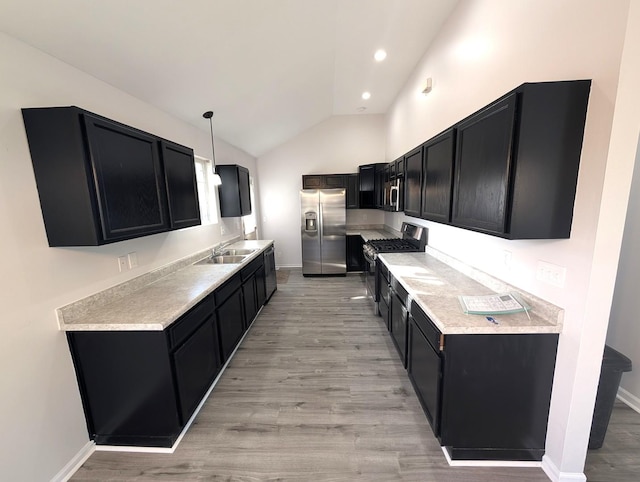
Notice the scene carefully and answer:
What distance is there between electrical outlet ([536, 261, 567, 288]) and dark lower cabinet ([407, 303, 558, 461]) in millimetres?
310

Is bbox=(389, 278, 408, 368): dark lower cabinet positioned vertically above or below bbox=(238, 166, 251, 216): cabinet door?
below

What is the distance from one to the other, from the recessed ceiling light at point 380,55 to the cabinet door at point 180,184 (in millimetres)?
2543

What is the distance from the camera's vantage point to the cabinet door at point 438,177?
1.96m

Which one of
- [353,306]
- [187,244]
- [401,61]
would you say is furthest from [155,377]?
[401,61]

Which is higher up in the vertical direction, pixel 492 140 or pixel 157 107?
pixel 157 107

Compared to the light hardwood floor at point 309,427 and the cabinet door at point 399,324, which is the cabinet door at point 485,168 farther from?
the light hardwood floor at point 309,427

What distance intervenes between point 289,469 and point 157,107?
323cm

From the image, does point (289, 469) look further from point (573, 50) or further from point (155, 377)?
point (573, 50)

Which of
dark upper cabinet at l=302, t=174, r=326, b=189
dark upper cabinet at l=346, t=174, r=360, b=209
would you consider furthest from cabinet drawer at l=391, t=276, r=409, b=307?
dark upper cabinet at l=302, t=174, r=326, b=189

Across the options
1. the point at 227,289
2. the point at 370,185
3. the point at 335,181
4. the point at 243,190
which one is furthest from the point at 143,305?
the point at 370,185

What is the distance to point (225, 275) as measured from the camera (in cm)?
252

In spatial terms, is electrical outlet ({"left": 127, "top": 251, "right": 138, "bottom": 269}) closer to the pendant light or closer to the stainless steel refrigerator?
the pendant light

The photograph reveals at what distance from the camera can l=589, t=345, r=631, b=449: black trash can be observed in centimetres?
151

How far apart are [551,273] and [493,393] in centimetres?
79
